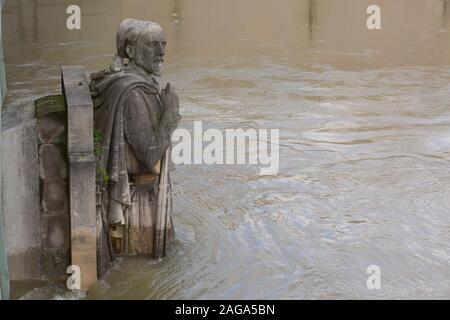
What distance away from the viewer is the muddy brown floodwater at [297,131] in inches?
347

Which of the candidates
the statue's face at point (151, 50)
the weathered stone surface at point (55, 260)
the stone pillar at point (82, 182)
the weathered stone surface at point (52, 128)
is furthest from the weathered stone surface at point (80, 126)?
the weathered stone surface at point (55, 260)

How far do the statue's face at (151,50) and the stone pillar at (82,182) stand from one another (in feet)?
1.96

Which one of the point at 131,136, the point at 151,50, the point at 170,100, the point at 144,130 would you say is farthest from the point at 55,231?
the point at 151,50

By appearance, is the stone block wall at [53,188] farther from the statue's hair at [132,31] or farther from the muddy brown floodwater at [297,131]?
the statue's hair at [132,31]

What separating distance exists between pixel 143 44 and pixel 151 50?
9cm

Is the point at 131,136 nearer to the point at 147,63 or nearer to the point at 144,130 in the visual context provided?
the point at 144,130

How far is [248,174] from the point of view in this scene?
11.7 meters

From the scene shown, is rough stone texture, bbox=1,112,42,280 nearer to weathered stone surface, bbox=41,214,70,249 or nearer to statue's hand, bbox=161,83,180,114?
weathered stone surface, bbox=41,214,70,249

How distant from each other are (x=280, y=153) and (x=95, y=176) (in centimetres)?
483

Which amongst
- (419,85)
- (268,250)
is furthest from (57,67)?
(268,250)

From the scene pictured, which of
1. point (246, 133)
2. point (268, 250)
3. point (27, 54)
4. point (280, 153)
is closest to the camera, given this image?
point (268, 250)

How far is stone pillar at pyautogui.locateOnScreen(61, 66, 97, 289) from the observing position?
7.97 meters

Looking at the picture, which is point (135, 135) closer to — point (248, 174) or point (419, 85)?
point (248, 174)

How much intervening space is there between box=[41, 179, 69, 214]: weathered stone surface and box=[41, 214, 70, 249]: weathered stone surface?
5 cm
